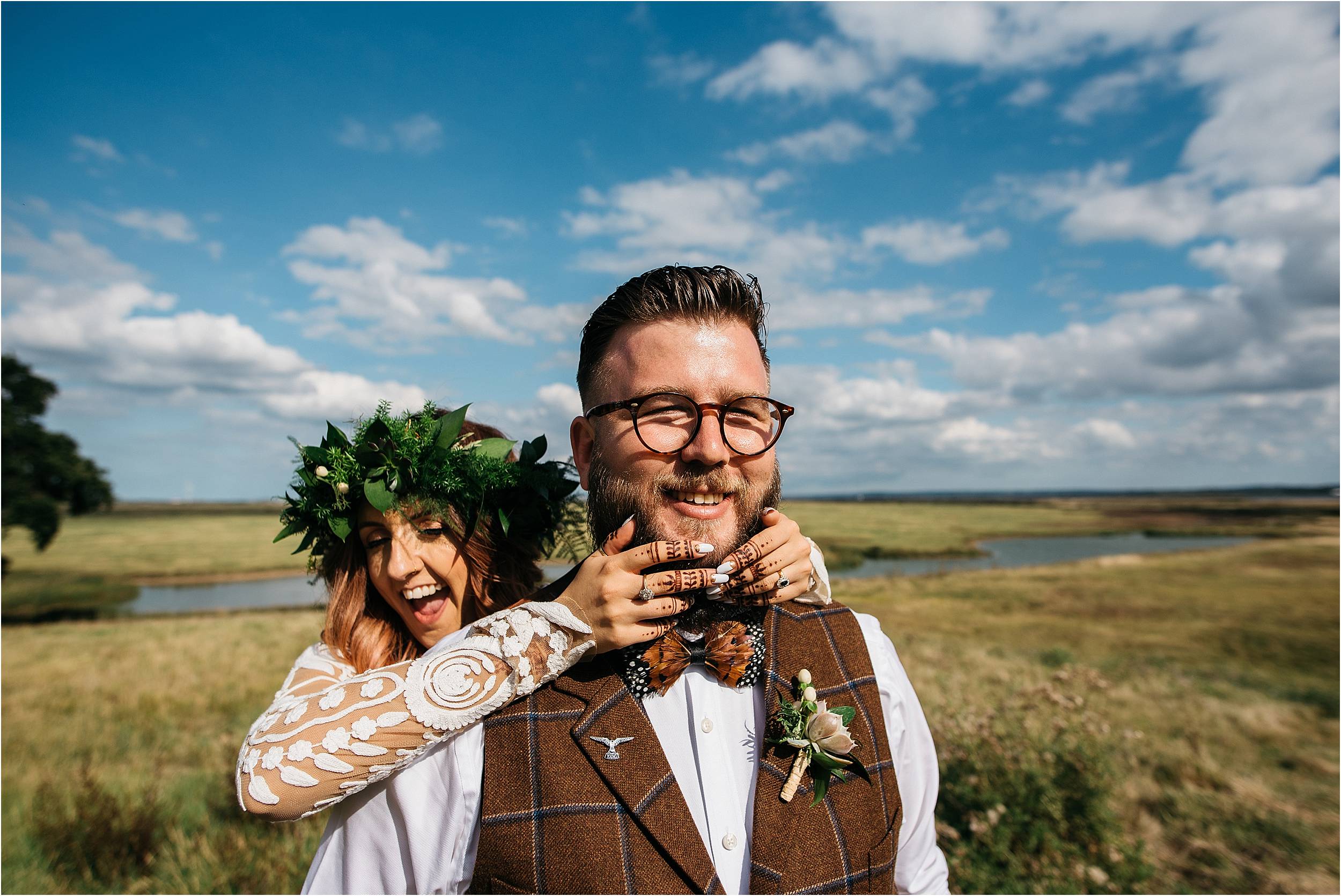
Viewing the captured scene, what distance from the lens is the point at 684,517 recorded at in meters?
2.07

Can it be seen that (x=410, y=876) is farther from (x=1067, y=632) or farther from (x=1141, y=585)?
(x=1141, y=585)

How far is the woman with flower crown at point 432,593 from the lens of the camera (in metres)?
1.85

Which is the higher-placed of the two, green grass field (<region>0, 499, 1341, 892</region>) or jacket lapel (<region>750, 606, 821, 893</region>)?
jacket lapel (<region>750, 606, 821, 893</region>)

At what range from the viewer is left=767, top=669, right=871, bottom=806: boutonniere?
74.7 inches

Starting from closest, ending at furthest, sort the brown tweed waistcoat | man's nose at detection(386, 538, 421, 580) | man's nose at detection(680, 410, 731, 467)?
the brown tweed waistcoat, man's nose at detection(680, 410, 731, 467), man's nose at detection(386, 538, 421, 580)

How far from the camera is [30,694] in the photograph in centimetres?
1416

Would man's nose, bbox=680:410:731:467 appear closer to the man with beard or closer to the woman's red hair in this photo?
the man with beard

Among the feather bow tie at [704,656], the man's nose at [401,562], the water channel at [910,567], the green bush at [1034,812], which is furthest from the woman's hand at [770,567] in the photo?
the water channel at [910,567]

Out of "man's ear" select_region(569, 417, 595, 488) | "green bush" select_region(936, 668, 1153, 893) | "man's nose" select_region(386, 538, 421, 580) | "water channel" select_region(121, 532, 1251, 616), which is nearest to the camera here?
"man's ear" select_region(569, 417, 595, 488)

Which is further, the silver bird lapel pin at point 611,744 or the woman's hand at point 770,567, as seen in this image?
the woman's hand at point 770,567

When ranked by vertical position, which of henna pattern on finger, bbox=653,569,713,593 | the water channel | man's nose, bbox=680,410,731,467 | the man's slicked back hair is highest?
the man's slicked back hair

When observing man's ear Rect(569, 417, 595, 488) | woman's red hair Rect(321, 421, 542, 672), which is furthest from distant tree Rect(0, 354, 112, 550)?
man's ear Rect(569, 417, 595, 488)

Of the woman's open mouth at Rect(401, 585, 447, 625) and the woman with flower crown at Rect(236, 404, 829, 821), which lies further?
the woman's open mouth at Rect(401, 585, 447, 625)

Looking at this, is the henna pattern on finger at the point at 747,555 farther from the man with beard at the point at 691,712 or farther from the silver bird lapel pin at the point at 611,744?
the silver bird lapel pin at the point at 611,744
